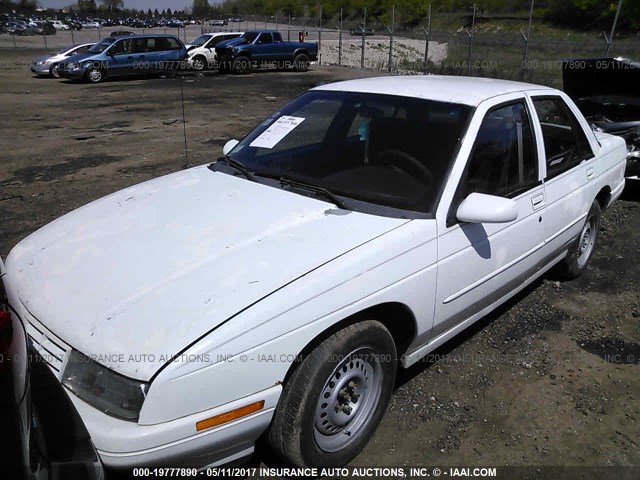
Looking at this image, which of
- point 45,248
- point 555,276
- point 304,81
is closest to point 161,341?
point 45,248

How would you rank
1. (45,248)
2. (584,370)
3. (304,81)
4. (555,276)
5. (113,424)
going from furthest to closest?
(304,81), (555,276), (584,370), (45,248), (113,424)

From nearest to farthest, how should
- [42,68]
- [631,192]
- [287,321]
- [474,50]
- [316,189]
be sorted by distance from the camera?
[287,321]
[316,189]
[631,192]
[42,68]
[474,50]

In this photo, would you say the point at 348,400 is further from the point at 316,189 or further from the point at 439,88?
the point at 439,88

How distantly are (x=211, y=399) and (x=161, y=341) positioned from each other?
275mm

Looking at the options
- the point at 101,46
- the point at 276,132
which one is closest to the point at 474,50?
the point at 101,46

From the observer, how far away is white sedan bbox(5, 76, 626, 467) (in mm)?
1881

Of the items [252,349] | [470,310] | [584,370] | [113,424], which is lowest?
[584,370]

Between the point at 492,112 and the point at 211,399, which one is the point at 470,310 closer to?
the point at 492,112

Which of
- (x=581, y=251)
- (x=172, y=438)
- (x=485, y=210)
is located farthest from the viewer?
(x=581, y=251)

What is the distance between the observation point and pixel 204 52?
22.4 m

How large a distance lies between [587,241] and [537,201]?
1573mm

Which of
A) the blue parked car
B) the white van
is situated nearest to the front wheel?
the white van

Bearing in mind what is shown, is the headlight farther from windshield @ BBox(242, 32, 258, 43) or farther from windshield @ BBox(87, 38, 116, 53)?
windshield @ BBox(242, 32, 258, 43)

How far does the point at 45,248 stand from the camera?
2596 millimetres
